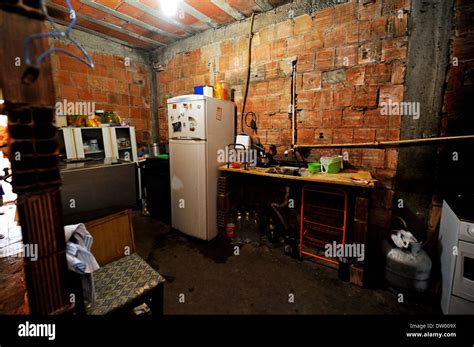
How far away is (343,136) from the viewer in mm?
2688

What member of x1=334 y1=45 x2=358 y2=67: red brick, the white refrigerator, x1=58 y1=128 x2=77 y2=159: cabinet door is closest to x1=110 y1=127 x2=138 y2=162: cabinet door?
x1=58 y1=128 x2=77 y2=159: cabinet door

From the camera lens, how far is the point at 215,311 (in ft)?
6.13

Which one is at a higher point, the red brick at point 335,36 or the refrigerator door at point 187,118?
the red brick at point 335,36

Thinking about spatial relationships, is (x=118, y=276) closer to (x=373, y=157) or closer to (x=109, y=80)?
(x=373, y=157)

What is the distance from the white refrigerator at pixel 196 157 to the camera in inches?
113

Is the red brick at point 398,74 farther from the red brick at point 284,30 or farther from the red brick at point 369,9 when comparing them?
the red brick at point 284,30

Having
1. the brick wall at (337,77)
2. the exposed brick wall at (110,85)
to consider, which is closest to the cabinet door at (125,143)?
the exposed brick wall at (110,85)

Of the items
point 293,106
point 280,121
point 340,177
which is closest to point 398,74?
point 293,106

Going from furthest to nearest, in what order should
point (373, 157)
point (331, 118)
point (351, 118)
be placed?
point (331, 118)
point (351, 118)
point (373, 157)

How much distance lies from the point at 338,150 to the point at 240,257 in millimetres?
1801

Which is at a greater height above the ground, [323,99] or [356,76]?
[356,76]

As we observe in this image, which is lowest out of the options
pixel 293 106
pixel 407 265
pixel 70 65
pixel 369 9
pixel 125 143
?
pixel 407 265

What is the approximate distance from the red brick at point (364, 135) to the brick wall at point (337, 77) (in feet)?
0.03

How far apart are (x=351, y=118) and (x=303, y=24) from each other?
4.48ft
